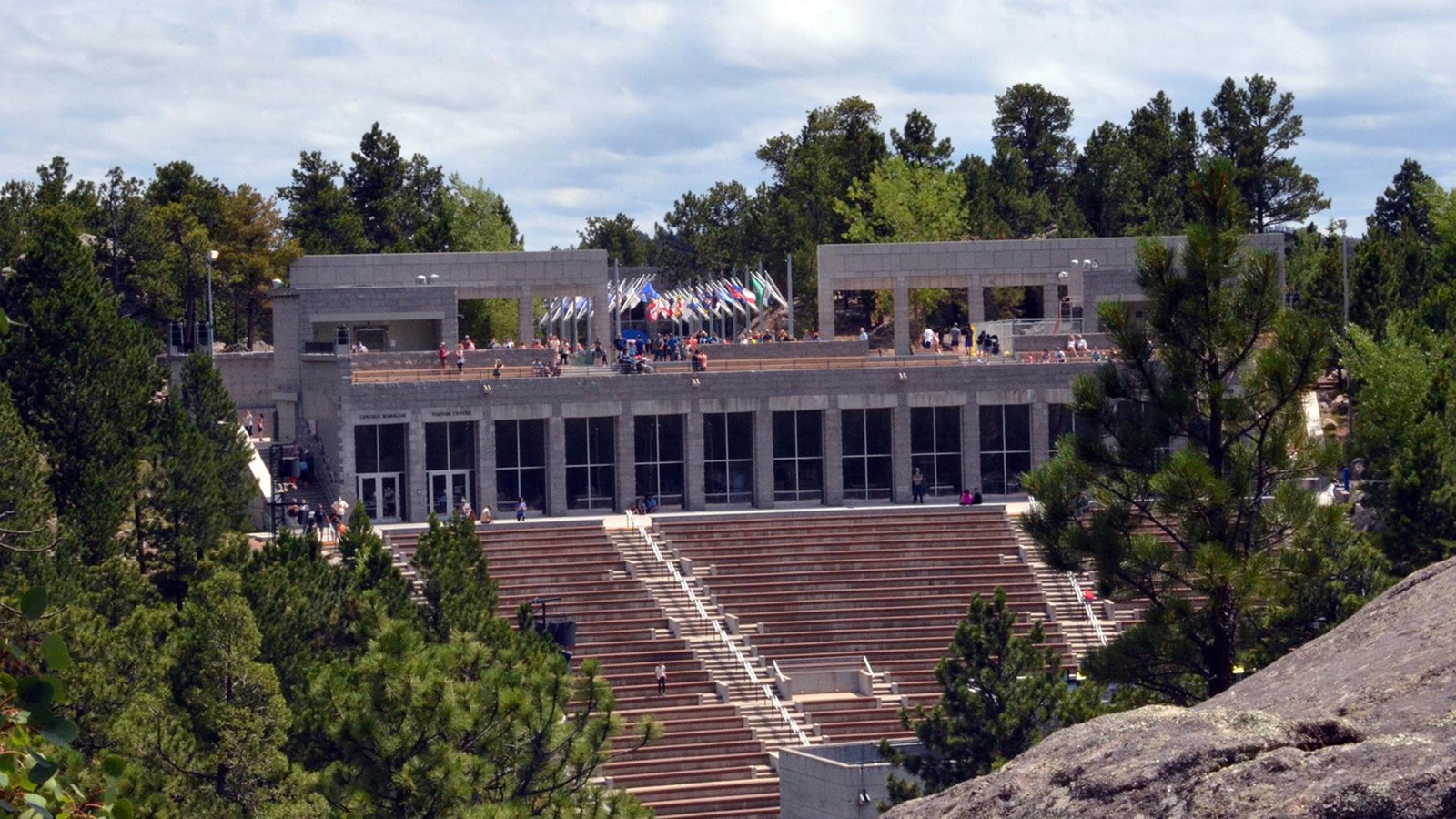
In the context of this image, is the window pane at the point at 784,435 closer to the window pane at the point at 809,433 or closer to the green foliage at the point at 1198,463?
the window pane at the point at 809,433

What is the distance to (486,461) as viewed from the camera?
60094mm

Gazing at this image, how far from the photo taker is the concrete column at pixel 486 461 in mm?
60125

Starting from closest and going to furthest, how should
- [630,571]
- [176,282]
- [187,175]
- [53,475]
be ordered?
1. [53,475]
2. [630,571]
3. [176,282]
4. [187,175]

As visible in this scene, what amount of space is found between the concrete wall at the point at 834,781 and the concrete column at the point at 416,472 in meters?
22.2

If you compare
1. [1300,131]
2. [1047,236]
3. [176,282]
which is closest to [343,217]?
[176,282]

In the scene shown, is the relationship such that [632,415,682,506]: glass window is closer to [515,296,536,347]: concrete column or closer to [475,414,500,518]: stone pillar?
[475,414,500,518]: stone pillar

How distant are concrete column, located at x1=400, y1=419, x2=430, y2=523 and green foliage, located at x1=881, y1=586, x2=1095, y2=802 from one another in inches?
1065

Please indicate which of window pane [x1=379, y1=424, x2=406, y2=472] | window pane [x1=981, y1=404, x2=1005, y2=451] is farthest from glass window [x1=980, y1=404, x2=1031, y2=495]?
window pane [x1=379, y1=424, x2=406, y2=472]

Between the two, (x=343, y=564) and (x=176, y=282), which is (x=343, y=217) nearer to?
(x=176, y=282)

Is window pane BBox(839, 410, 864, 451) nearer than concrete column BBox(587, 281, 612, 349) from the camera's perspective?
Yes

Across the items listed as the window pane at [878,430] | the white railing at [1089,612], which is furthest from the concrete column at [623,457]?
the white railing at [1089,612]

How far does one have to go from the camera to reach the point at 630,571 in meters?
53.2

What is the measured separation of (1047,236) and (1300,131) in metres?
12.4

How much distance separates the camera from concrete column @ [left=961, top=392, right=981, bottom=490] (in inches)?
2498
